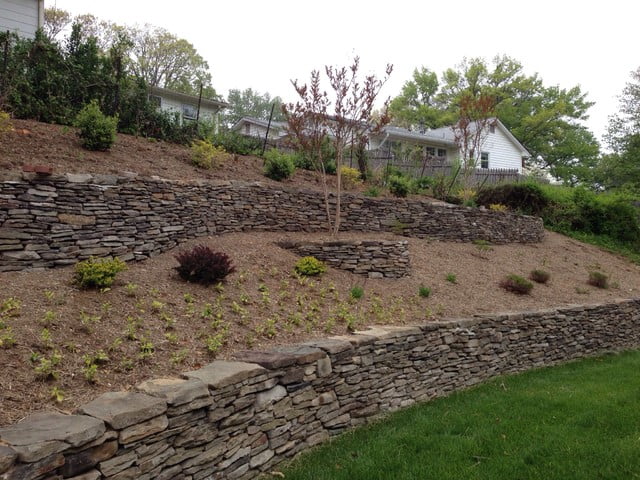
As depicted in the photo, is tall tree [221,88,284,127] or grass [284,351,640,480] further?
tall tree [221,88,284,127]

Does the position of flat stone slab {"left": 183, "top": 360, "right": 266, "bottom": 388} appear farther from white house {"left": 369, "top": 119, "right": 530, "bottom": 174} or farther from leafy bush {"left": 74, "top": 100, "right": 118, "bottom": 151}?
white house {"left": 369, "top": 119, "right": 530, "bottom": 174}

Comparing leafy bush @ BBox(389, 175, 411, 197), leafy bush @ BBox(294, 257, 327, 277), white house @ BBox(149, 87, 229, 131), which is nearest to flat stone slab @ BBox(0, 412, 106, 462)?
leafy bush @ BBox(294, 257, 327, 277)

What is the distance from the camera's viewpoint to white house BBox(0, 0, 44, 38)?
1303cm

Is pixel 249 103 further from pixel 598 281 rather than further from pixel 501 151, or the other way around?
pixel 598 281

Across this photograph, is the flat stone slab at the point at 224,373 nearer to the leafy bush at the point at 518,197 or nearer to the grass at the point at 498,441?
the grass at the point at 498,441

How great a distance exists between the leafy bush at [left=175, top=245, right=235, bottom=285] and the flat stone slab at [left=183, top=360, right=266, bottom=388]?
6.61 ft

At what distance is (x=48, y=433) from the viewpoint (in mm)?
2477

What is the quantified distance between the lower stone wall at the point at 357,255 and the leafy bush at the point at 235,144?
4809 millimetres

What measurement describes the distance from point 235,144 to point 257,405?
9.29 meters

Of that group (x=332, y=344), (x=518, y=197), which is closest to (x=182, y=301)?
(x=332, y=344)

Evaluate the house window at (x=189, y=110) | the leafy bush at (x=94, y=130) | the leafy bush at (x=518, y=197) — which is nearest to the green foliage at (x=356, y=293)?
the leafy bush at (x=94, y=130)

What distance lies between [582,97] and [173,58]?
30.9 meters

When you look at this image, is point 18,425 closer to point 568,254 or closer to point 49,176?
point 49,176

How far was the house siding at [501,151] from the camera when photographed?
96.5ft
